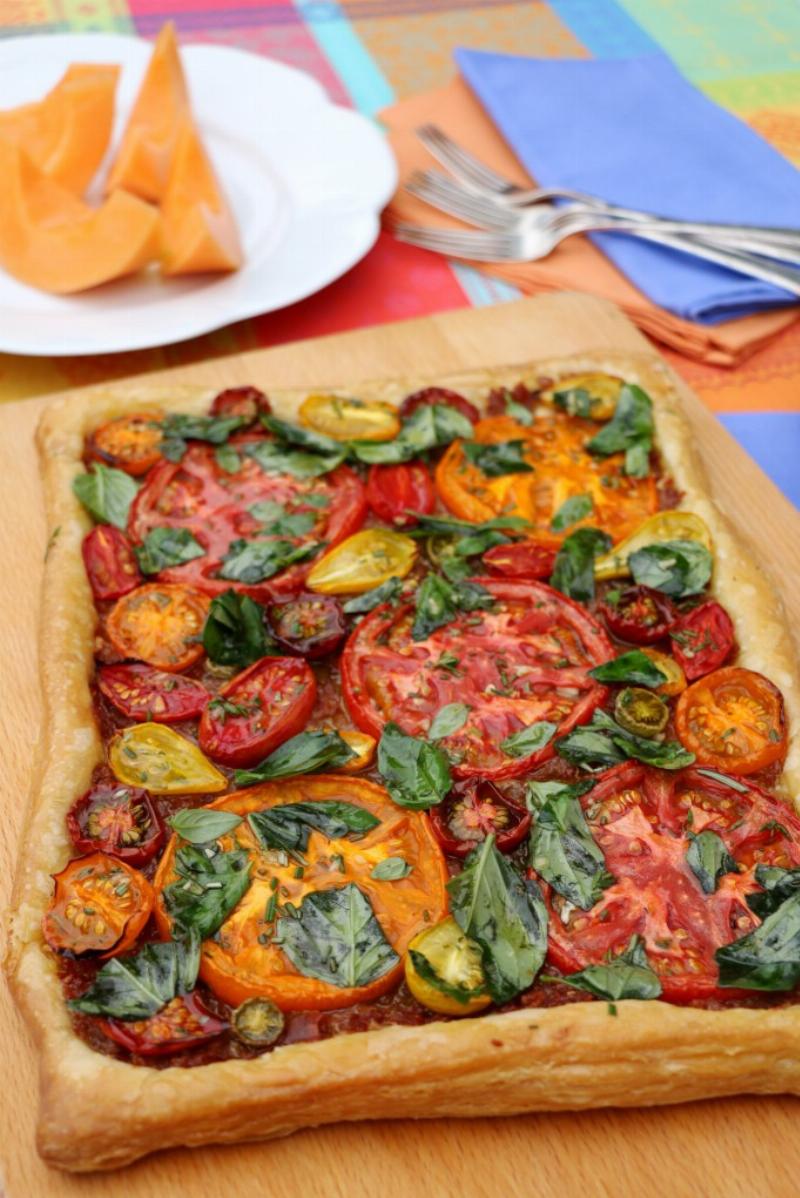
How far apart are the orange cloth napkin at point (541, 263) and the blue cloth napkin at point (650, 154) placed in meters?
0.07

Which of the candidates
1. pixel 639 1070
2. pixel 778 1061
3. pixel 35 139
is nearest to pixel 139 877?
pixel 639 1070

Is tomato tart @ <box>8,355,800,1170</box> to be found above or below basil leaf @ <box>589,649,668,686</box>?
below

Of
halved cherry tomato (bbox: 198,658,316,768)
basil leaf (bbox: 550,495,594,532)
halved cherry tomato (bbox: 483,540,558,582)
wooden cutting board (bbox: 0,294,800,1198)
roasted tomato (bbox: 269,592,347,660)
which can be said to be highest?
basil leaf (bbox: 550,495,594,532)

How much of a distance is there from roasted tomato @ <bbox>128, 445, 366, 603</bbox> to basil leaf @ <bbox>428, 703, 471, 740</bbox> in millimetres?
752

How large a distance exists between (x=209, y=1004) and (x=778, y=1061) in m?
1.42

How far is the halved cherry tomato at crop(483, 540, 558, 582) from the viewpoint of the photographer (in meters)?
4.45

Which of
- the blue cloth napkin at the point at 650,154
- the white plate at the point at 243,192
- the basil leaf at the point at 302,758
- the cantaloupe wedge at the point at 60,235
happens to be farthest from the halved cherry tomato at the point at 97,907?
the blue cloth napkin at the point at 650,154

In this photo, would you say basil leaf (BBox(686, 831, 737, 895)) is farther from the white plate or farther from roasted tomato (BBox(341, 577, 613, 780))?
the white plate

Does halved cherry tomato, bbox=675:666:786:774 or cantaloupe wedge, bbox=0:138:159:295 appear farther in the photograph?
cantaloupe wedge, bbox=0:138:159:295

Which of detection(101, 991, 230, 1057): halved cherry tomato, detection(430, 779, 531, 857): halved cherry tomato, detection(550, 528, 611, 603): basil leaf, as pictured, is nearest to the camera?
detection(101, 991, 230, 1057): halved cherry tomato

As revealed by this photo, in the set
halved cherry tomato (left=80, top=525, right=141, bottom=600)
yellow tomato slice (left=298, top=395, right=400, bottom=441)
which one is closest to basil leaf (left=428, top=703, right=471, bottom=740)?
halved cherry tomato (left=80, top=525, right=141, bottom=600)

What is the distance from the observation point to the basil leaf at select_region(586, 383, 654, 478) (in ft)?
16.1

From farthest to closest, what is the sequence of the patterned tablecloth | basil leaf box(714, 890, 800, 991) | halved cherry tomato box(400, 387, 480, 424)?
the patterned tablecloth → halved cherry tomato box(400, 387, 480, 424) → basil leaf box(714, 890, 800, 991)

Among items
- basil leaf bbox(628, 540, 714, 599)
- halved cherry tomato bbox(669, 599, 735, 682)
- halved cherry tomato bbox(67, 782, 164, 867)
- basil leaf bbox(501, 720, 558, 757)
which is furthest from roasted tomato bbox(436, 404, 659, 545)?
halved cherry tomato bbox(67, 782, 164, 867)
